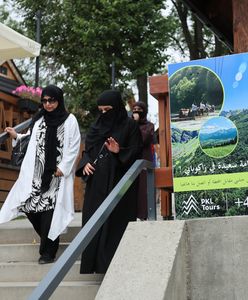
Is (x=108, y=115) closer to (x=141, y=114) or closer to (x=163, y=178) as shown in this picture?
(x=163, y=178)

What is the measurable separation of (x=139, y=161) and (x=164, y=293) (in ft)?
4.82

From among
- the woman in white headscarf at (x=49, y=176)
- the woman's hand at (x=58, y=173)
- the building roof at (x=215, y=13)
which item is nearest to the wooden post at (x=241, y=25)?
the building roof at (x=215, y=13)

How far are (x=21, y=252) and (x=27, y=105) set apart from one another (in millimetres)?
4856

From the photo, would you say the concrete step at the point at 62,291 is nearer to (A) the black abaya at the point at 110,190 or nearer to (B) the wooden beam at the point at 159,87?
(A) the black abaya at the point at 110,190

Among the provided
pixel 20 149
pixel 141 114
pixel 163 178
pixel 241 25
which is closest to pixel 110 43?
pixel 141 114

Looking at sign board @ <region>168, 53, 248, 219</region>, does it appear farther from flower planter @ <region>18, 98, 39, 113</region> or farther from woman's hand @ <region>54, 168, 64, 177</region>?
flower planter @ <region>18, 98, 39, 113</region>

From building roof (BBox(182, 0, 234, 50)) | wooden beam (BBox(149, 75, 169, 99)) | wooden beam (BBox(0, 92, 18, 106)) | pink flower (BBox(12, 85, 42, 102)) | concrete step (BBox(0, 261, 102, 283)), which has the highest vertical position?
building roof (BBox(182, 0, 234, 50))

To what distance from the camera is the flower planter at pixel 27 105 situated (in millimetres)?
9672

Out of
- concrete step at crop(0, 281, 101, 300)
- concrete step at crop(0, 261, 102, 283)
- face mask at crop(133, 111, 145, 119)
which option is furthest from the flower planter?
concrete step at crop(0, 281, 101, 300)

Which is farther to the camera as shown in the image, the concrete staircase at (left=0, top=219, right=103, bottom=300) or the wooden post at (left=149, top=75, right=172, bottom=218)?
the wooden post at (left=149, top=75, right=172, bottom=218)

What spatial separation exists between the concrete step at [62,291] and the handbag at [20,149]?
1300 mm

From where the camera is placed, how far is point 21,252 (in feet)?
17.0

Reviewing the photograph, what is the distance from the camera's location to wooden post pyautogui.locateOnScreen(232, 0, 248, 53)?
197 inches

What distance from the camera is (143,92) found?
18.1 metres
